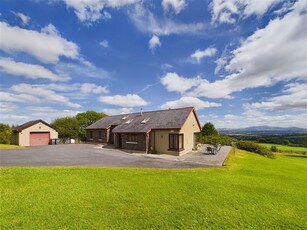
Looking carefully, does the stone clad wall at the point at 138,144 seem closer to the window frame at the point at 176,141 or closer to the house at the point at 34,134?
the window frame at the point at 176,141

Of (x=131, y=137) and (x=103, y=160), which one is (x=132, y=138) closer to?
(x=131, y=137)

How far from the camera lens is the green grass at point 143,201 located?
6.99m

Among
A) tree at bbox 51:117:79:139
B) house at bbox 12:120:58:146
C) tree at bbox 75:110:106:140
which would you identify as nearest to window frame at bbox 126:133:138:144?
house at bbox 12:120:58:146

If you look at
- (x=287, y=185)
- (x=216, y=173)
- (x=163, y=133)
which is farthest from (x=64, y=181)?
(x=163, y=133)

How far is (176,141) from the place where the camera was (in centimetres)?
2352

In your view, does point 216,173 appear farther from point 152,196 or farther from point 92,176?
point 92,176

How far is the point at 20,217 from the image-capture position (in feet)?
22.8

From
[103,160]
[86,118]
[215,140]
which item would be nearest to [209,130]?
[215,140]

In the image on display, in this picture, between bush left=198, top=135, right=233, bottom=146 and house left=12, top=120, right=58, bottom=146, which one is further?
bush left=198, top=135, right=233, bottom=146

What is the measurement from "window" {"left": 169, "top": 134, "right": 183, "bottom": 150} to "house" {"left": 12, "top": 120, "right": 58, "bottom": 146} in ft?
79.5

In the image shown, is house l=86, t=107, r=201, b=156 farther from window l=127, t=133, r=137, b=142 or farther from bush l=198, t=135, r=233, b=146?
bush l=198, t=135, r=233, b=146

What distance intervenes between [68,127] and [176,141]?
3374cm

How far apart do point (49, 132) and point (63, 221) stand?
33522 millimetres

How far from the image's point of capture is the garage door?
34331 millimetres
